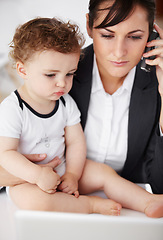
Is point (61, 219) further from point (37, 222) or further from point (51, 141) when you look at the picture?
point (51, 141)

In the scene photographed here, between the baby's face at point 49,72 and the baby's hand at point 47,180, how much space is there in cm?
23

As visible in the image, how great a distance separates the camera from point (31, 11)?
105 centimetres

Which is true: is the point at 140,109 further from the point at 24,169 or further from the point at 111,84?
the point at 24,169

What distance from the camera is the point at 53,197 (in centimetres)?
86

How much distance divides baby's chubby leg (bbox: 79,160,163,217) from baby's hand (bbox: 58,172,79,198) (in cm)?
8

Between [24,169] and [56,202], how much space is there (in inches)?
5.3

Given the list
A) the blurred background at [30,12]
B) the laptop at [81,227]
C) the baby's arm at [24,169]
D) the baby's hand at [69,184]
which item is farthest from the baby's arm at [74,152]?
the blurred background at [30,12]

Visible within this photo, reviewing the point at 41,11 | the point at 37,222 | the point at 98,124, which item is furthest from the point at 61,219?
the point at 41,11

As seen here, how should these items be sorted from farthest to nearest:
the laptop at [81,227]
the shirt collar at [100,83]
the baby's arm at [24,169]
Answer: the shirt collar at [100,83] → the baby's arm at [24,169] → the laptop at [81,227]

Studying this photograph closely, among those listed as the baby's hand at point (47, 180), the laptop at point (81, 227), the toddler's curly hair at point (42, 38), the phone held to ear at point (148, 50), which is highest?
the toddler's curly hair at point (42, 38)

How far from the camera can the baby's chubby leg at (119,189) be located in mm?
928

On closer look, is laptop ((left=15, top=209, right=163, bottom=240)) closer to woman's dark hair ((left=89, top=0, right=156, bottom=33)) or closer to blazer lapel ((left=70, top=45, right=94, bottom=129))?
blazer lapel ((left=70, top=45, right=94, bottom=129))

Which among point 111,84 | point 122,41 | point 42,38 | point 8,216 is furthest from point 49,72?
point 8,216

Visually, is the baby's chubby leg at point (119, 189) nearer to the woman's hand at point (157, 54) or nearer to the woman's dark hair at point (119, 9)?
the woman's hand at point (157, 54)
